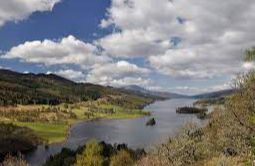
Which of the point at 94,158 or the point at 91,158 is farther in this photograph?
the point at 94,158

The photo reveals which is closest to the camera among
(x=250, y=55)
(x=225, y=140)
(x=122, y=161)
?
(x=250, y=55)

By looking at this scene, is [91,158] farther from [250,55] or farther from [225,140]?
[250,55]

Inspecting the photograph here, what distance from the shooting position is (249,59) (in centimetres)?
3212

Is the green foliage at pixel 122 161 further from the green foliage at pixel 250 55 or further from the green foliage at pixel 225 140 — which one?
the green foliage at pixel 250 55

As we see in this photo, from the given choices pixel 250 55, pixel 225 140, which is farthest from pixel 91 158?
pixel 250 55

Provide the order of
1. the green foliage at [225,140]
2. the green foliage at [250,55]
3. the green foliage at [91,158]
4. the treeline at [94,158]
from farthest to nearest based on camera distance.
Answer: the treeline at [94,158], the green foliage at [91,158], the green foliage at [225,140], the green foliage at [250,55]

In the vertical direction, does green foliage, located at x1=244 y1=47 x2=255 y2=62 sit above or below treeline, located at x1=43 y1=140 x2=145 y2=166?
above

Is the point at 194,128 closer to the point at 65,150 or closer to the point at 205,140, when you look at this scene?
the point at 205,140

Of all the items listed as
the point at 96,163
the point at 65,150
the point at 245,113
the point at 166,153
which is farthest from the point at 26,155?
the point at 245,113

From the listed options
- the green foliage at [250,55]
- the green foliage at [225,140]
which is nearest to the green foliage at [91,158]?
the green foliage at [225,140]

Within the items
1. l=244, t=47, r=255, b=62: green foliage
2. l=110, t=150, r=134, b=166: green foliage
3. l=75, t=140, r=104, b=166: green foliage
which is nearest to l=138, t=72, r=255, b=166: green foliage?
l=244, t=47, r=255, b=62: green foliage

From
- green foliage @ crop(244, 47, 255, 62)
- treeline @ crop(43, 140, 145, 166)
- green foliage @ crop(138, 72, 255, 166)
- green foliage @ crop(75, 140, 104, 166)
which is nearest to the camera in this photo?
green foliage @ crop(244, 47, 255, 62)

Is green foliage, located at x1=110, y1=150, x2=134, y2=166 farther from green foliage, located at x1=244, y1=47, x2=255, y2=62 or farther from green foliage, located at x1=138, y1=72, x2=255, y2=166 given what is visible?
green foliage, located at x1=244, y1=47, x2=255, y2=62

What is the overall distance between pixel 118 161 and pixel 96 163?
592 cm
